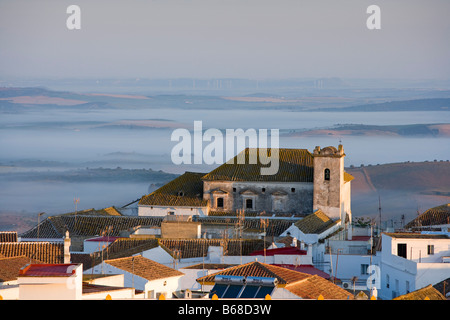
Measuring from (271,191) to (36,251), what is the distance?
13.7 meters

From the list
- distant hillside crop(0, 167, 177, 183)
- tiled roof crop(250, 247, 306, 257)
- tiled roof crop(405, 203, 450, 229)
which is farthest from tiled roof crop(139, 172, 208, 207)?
distant hillside crop(0, 167, 177, 183)

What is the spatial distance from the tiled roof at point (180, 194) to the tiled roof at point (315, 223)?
439cm

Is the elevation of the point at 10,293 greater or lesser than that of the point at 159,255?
greater

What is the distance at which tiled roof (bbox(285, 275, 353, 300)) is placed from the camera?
17.5m

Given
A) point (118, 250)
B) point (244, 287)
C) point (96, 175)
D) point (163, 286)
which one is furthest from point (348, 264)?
point (96, 175)

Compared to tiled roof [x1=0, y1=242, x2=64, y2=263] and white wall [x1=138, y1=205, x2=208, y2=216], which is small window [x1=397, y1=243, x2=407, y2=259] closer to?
tiled roof [x1=0, y1=242, x2=64, y2=263]

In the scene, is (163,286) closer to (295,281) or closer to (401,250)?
(295,281)

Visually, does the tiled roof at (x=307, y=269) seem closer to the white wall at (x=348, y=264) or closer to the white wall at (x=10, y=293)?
the white wall at (x=348, y=264)

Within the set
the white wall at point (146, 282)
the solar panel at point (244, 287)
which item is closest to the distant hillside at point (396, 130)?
the white wall at point (146, 282)

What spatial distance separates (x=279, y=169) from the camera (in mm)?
39312

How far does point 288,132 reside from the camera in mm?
52625

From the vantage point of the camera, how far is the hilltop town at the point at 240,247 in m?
17.6

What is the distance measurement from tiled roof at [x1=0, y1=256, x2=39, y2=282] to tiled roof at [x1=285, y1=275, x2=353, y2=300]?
15.9ft
